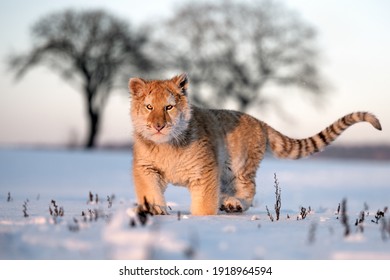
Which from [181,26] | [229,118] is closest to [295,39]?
[181,26]

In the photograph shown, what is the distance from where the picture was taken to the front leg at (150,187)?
22.2ft

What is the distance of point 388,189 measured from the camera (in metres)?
17.8

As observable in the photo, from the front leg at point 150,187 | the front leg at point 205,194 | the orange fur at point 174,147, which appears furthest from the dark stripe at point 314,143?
the front leg at point 150,187

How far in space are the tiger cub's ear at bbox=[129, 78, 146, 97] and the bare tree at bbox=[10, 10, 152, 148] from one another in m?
33.5

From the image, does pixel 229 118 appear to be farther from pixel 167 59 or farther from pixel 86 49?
pixel 86 49

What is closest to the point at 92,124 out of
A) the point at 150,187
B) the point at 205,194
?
the point at 150,187

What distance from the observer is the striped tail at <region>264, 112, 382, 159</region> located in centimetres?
846

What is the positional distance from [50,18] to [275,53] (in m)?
16.0

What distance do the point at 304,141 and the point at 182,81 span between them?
2.62 metres

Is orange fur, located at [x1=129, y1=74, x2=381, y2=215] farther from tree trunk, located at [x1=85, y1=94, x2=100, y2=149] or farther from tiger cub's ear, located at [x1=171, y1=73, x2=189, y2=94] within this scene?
tree trunk, located at [x1=85, y1=94, x2=100, y2=149]

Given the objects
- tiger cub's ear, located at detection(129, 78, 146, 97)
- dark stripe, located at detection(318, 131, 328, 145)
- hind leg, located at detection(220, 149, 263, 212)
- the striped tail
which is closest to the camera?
tiger cub's ear, located at detection(129, 78, 146, 97)

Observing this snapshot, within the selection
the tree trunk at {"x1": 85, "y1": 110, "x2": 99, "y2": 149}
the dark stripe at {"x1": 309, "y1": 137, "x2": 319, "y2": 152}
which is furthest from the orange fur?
the tree trunk at {"x1": 85, "y1": 110, "x2": 99, "y2": 149}

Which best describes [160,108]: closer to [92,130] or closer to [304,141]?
[304,141]

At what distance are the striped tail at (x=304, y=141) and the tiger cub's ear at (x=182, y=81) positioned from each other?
2245 millimetres
